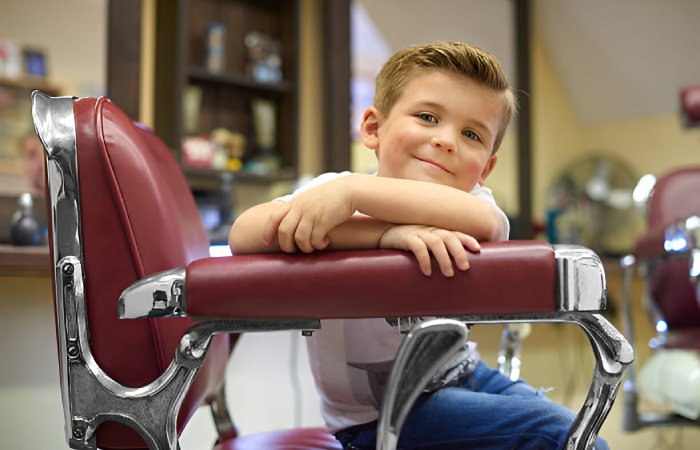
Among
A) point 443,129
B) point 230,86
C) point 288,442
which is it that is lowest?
point 288,442

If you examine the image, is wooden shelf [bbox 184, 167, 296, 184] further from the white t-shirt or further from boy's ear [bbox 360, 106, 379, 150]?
the white t-shirt

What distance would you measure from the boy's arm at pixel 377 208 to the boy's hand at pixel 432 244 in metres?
0.03

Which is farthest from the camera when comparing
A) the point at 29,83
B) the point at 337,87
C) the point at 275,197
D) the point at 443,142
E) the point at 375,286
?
the point at 337,87

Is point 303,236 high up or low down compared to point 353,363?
up

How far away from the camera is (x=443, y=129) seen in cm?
104

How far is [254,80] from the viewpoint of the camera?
12.2ft

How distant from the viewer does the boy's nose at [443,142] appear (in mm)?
1027

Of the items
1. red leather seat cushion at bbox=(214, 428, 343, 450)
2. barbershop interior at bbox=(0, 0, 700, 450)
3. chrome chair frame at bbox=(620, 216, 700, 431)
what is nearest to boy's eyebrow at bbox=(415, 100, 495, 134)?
barbershop interior at bbox=(0, 0, 700, 450)

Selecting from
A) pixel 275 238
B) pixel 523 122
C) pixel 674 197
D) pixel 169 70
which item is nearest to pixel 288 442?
pixel 275 238

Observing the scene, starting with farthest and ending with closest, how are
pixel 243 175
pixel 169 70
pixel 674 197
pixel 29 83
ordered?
pixel 243 175, pixel 169 70, pixel 29 83, pixel 674 197

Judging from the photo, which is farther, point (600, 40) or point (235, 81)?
point (600, 40)

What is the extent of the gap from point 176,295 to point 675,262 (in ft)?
7.50

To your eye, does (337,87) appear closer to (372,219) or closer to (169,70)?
(169,70)

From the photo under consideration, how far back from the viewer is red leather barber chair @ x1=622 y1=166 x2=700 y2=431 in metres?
2.15
